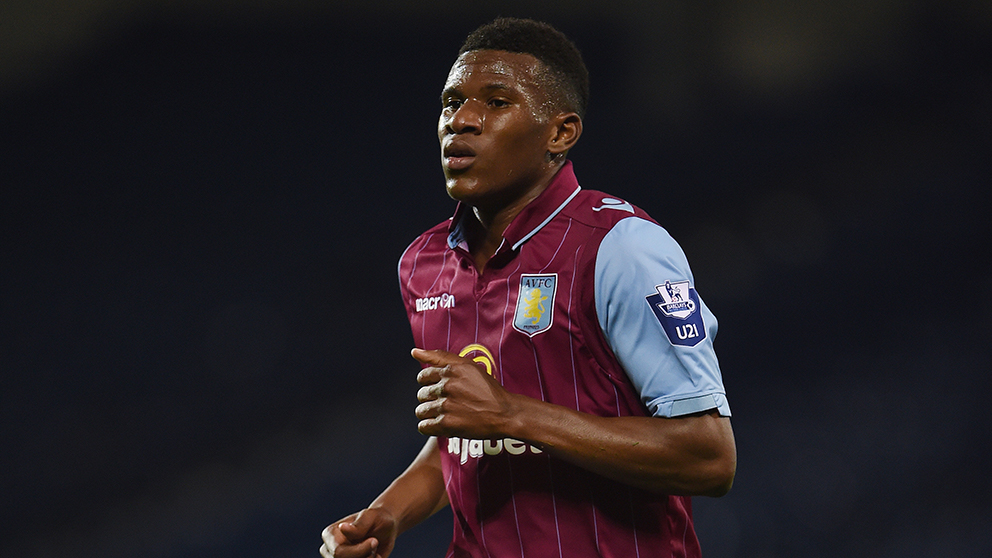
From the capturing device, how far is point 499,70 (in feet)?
4.82

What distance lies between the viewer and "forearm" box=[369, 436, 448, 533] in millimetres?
1589

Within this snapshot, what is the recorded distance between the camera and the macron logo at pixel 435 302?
151 cm

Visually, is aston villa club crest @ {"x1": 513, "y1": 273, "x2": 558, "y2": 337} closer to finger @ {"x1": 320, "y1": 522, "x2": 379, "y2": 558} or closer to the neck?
the neck

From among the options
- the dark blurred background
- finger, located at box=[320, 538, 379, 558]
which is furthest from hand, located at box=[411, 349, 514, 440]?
the dark blurred background

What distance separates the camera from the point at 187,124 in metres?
4.33

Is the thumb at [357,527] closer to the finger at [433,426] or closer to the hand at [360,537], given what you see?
the hand at [360,537]

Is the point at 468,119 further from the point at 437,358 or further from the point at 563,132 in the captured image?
the point at 437,358

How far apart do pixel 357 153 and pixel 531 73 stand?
3.08 m

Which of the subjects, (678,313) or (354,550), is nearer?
(678,313)

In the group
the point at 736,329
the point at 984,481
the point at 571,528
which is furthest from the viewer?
the point at 736,329

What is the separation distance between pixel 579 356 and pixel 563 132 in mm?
426

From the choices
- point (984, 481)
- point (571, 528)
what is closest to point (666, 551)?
point (571, 528)

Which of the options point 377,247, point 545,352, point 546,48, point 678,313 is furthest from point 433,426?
point 377,247

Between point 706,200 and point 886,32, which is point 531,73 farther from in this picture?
point 886,32
